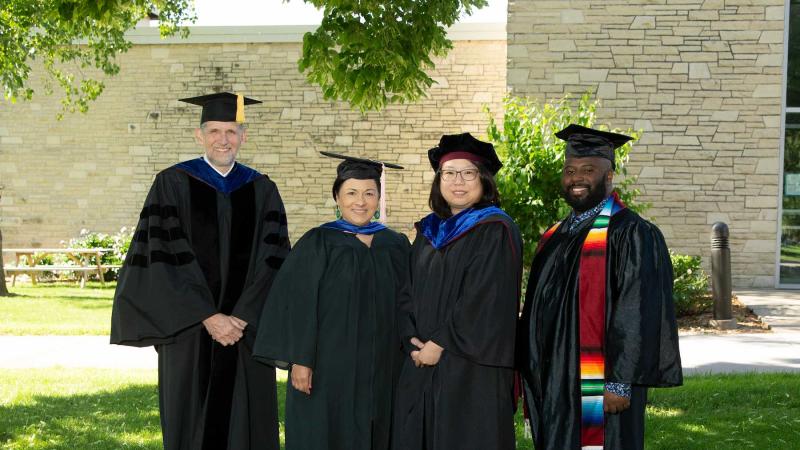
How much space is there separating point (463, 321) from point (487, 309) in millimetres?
115

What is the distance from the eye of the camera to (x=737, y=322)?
949 centimetres

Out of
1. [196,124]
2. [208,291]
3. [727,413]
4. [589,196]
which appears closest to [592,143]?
[589,196]

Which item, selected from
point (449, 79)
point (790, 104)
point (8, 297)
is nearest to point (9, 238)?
point (8, 297)

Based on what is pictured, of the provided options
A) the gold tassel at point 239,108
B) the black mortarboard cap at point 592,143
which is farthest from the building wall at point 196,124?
the black mortarboard cap at point 592,143

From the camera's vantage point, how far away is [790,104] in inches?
510

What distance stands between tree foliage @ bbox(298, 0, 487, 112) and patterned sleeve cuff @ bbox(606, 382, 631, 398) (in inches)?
147

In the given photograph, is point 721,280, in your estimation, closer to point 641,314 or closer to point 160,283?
point 641,314

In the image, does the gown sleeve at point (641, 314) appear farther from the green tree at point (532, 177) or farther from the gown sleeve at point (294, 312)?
→ the green tree at point (532, 177)

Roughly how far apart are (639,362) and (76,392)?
5.09m

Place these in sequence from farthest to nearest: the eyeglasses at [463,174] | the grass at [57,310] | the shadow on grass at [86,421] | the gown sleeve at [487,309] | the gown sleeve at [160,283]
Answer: the grass at [57,310], the shadow on grass at [86,421], the gown sleeve at [160,283], the eyeglasses at [463,174], the gown sleeve at [487,309]

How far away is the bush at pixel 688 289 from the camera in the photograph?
32.0ft

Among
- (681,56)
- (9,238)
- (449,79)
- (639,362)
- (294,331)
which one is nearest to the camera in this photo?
(639,362)

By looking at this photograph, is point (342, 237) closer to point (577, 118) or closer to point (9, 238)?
point (577, 118)

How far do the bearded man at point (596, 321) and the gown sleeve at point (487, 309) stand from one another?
0.47 feet
